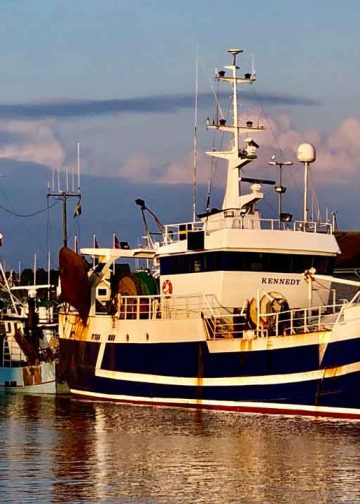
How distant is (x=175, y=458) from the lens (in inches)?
1478

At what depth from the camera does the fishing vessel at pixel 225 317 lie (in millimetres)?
46062

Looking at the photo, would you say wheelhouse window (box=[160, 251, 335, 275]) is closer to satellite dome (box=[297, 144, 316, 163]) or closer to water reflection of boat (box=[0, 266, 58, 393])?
satellite dome (box=[297, 144, 316, 163])

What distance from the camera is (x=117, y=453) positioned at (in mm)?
38969

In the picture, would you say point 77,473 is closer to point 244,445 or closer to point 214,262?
point 244,445

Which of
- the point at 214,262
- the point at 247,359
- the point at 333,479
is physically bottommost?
the point at 333,479

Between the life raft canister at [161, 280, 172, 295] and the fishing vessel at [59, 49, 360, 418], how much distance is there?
4 centimetres

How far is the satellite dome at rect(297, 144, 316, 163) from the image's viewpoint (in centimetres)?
5541

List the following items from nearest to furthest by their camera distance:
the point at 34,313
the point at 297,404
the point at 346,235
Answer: the point at 297,404
the point at 34,313
the point at 346,235

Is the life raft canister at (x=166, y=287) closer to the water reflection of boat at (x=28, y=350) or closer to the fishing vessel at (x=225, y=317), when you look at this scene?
the fishing vessel at (x=225, y=317)

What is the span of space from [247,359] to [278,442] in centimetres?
748

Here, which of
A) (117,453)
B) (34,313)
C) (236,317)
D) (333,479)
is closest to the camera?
(333,479)

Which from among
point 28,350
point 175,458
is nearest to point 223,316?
point 175,458

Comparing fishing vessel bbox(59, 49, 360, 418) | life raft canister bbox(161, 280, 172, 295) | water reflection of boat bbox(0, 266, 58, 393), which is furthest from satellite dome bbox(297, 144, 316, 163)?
water reflection of boat bbox(0, 266, 58, 393)

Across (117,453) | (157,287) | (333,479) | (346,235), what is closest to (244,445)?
(117,453)
